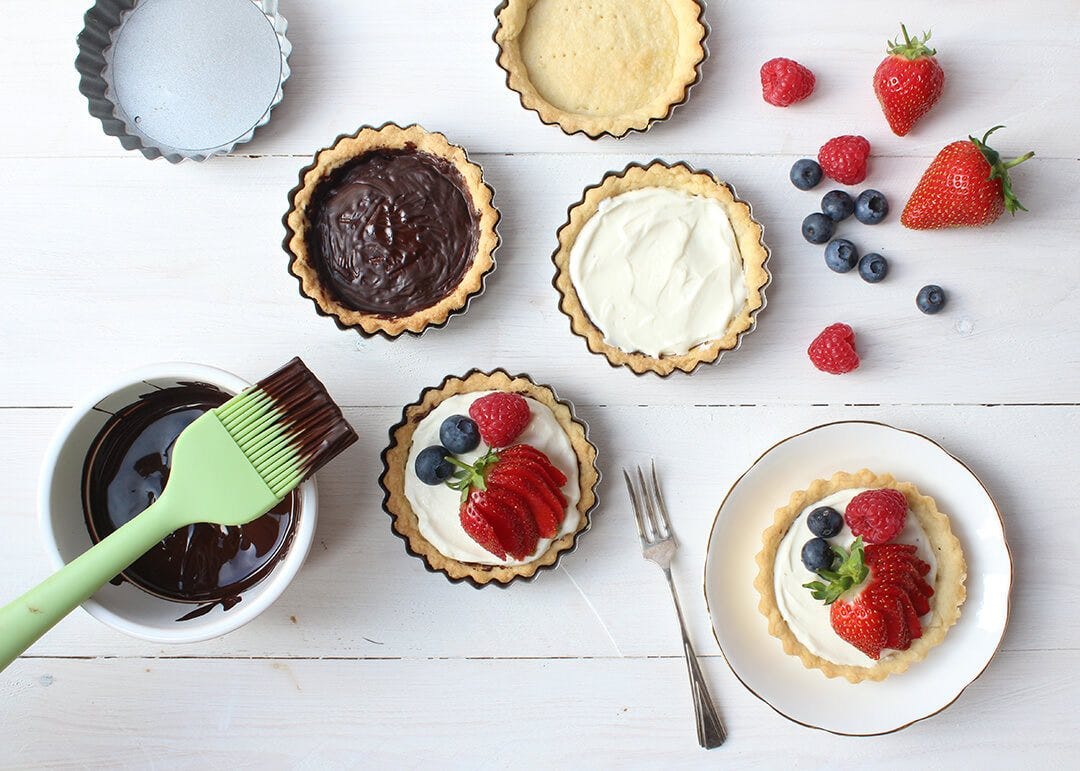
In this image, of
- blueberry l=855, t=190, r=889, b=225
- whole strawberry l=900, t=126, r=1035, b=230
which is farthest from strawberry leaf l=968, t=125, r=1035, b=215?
blueberry l=855, t=190, r=889, b=225

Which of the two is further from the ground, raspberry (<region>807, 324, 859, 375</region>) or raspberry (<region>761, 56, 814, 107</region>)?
raspberry (<region>761, 56, 814, 107</region>)

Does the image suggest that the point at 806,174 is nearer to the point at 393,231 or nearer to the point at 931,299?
the point at 931,299

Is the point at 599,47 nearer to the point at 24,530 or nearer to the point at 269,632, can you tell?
the point at 269,632

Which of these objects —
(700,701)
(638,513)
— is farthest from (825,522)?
(700,701)

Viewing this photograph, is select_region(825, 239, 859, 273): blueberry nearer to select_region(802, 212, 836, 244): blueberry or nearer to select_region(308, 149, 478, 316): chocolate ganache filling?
select_region(802, 212, 836, 244): blueberry

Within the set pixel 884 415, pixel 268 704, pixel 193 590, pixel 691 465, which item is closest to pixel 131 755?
pixel 268 704

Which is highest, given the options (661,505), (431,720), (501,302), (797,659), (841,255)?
(841,255)
